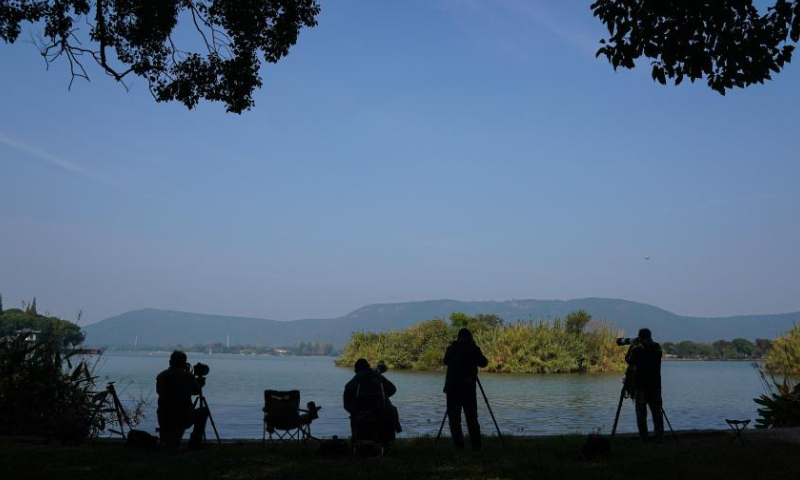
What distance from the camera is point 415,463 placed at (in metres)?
10.0

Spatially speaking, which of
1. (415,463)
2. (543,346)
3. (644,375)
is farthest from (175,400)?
(543,346)

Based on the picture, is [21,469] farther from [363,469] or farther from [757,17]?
[757,17]

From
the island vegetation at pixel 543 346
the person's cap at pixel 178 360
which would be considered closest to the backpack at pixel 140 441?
the person's cap at pixel 178 360

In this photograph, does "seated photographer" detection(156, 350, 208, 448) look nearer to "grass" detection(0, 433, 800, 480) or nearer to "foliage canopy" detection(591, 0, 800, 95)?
"grass" detection(0, 433, 800, 480)

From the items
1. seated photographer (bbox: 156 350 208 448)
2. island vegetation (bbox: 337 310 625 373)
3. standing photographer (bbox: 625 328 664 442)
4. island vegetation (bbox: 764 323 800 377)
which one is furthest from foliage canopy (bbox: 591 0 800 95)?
island vegetation (bbox: 337 310 625 373)

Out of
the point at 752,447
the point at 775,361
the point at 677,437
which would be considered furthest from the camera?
the point at 775,361

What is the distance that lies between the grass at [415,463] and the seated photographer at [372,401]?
1.58ft

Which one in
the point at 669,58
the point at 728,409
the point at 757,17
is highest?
the point at 757,17

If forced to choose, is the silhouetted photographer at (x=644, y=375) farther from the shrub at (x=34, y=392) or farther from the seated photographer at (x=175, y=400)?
the shrub at (x=34, y=392)

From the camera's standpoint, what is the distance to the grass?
29.2 ft

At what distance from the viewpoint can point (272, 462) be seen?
10039mm

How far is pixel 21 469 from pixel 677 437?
11134 millimetres

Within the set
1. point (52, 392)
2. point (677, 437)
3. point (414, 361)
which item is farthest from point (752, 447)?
point (414, 361)

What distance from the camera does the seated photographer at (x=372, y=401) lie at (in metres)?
11.2
